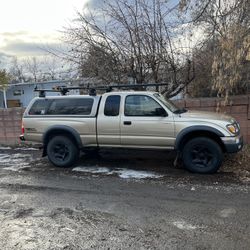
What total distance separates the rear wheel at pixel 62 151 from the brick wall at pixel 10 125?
3612 millimetres

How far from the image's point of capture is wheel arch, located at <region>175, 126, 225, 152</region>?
6527 millimetres

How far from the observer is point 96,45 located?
10359mm

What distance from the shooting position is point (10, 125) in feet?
36.2

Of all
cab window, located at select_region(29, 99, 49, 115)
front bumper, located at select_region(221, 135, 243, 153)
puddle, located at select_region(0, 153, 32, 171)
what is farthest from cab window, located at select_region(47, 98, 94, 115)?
front bumper, located at select_region(221, 135, 243, 153)

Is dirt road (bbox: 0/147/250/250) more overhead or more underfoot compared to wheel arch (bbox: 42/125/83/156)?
more underfoot

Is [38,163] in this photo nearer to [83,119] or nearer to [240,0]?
[83,119]

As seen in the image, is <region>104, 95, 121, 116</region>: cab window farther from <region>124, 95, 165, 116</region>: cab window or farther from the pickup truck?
<region>124, 95, 165, 116</region>: cab window

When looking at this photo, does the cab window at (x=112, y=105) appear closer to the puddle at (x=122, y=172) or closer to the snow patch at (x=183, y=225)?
the puddle at (x=122, y=172)

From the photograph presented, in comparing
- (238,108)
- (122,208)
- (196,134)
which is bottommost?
(122,208)

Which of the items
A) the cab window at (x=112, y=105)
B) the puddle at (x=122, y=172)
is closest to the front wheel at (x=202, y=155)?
the puddle at (x=122, y=172)

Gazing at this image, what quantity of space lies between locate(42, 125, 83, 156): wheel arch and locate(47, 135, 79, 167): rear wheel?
0.10 m

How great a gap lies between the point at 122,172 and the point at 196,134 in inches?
71.5

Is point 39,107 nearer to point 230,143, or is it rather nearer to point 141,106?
point 141,106

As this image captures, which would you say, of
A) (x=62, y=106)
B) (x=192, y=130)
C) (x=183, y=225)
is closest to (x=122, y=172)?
(x=192, y=130)
